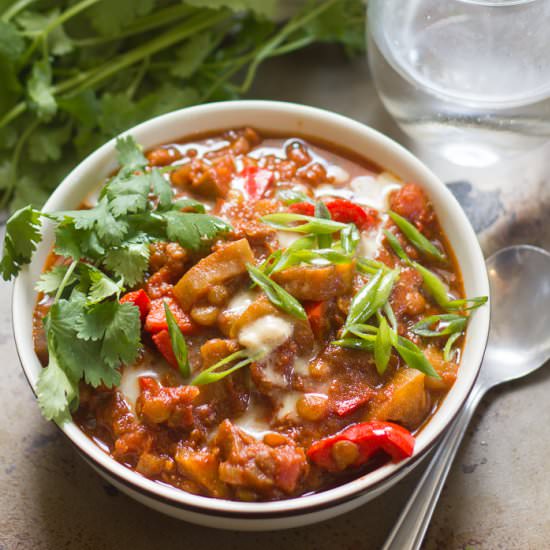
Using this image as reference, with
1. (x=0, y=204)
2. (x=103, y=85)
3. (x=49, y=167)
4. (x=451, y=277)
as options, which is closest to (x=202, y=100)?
(x=103, y=85)

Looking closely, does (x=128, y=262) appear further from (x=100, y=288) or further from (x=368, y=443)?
(x=368, y=443)

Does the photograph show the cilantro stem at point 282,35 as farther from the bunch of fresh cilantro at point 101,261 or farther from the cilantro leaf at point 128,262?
the cilantro leaf at point 128,262

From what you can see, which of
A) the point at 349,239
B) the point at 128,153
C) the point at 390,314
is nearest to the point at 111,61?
the point at 128,153

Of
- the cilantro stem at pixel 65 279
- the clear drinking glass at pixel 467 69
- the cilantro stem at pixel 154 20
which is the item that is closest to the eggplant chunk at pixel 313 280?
the cilantro stem at pixel 65 279

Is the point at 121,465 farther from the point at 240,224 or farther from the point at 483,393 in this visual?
the point at 483,393

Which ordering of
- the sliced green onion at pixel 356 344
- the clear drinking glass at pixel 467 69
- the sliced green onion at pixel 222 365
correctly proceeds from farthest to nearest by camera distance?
the clear drinking glass at pixel 467 69 < the sliced green onion at pixel 356 344 < the sliced green onion at pixel 222 365

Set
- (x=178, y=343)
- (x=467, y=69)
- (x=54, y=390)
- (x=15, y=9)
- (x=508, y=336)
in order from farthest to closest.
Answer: (x=15, y=9)
(x=467, y=69)
(x=508, y=336)
(x=178, y=343)
(x=54, y=390)

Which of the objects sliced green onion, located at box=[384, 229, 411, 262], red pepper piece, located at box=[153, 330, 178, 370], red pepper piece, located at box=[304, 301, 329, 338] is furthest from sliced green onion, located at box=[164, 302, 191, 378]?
sliced green onion, located at box=[384, 229, 411, 262]

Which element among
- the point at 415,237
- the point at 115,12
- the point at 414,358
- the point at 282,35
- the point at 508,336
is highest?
the point at 115,12
